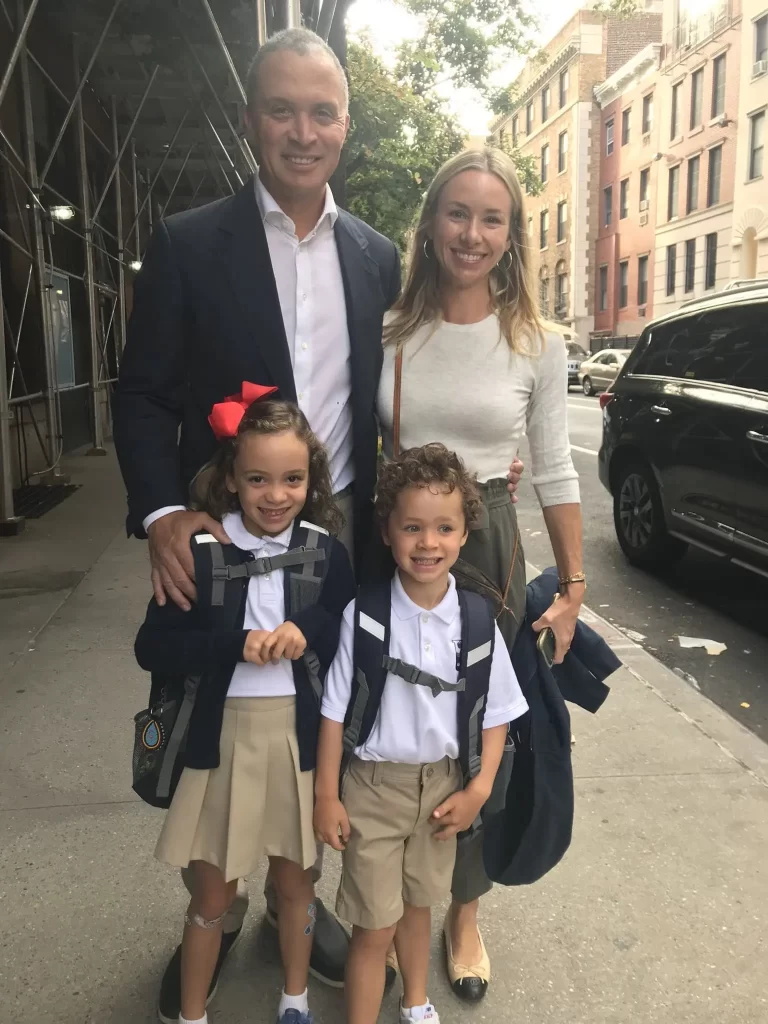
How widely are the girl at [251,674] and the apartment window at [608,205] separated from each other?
131 feet

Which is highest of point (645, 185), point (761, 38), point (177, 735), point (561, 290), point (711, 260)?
point (761, 38)

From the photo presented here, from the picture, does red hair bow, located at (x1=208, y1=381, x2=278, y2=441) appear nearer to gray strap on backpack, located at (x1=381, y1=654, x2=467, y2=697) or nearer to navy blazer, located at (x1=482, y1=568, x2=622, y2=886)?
gray strap on backpack, located at (x1=381, y1=654, x2=467, y2=697)

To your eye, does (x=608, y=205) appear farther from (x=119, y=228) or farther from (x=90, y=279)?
(x=90, y=279)

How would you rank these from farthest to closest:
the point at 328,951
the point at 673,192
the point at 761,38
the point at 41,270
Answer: the point at 673,192
the point at 761,38
the point at 41,270
the point at 328,951

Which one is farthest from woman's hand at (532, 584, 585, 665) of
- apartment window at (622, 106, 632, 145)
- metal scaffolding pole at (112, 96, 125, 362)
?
apartment window at (622, 106, 632, 145)

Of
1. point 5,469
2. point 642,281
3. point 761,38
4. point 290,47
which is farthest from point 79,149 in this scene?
point 642,281

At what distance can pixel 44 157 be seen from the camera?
10133 millimetres

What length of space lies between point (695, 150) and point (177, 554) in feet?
110

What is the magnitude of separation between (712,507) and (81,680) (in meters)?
3.92

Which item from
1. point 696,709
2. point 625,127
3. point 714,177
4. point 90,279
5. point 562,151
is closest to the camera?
point 696,709

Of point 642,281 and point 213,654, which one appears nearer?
point 213,654

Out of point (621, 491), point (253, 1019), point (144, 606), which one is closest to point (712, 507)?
point (621, 491)

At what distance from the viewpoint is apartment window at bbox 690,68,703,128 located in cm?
3025

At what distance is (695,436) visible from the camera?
569 centimetres
